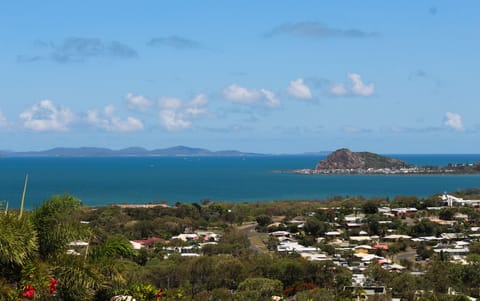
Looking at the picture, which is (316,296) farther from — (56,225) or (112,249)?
(56,225)

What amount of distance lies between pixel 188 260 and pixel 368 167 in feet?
403

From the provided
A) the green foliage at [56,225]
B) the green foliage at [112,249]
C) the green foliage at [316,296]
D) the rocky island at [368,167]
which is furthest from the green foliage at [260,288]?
the rocky island at [368,167]

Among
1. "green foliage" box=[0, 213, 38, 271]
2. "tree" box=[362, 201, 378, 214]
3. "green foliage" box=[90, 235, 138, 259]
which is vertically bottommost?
"tree" box=[362, 201, 378, 214]

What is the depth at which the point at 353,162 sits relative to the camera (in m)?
144

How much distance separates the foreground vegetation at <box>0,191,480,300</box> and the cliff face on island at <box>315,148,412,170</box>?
277 feet

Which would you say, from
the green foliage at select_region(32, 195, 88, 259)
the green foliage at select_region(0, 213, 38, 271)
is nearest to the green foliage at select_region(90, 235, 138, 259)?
the green foliage at select_region(32, 195, 88, 259)

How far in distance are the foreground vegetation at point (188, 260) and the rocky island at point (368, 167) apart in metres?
73.0

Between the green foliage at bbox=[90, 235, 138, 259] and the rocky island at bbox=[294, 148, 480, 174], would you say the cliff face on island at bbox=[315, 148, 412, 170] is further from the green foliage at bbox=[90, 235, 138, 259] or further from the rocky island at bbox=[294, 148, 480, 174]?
the green foliage at bbox=[90, 235, 138, 259]

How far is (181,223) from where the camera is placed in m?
39.4

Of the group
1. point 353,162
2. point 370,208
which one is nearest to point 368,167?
point 353,162

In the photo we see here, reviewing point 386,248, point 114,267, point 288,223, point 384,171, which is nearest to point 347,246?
point 386,248

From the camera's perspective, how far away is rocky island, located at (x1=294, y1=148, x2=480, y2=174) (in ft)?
419

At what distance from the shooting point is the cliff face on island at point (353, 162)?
142 m

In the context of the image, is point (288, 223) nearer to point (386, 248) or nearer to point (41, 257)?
point (386, 248)
